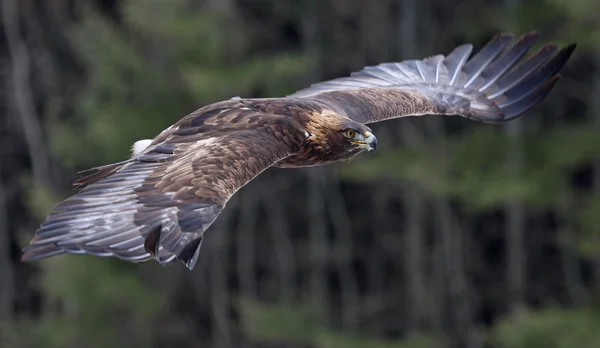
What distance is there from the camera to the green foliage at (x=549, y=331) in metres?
24.0

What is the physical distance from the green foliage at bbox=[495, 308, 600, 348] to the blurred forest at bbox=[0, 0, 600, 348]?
0.03 meters

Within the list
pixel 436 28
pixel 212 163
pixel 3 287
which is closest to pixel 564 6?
pixel 436 28

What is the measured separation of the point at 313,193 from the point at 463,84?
56.5 feet

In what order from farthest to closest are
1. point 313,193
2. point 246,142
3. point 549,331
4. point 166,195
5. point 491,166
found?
point 313,193 < point 491,166 < point 549,331 < point 246,142 < point 166,195

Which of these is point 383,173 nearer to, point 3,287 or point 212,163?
point 3,287

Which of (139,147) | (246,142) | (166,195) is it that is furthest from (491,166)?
(166,195)

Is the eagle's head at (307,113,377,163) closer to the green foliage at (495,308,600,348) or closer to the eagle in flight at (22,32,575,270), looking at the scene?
the eagle in flight at (22,32,575,270)

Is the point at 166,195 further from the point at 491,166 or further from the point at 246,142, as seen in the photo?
the point at 491,166

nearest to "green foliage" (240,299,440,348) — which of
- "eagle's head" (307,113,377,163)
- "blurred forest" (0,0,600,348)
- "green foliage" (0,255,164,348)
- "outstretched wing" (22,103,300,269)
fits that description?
"blurred forest" (0,0,600,348)

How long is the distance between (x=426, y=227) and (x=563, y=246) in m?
3.14

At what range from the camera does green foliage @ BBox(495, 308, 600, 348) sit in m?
24.0

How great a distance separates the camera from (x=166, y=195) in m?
10.7

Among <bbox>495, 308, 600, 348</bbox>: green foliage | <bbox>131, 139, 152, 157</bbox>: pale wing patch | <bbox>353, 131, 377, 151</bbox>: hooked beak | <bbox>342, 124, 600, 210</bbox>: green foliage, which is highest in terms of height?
<bbox>131, 139, 152, 157</bbox>: pale wing patch

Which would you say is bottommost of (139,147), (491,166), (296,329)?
(296,329)
